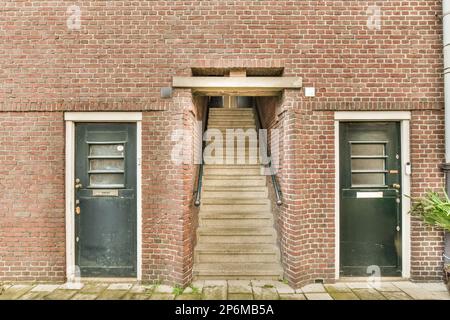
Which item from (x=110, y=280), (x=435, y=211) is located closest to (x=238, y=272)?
(x=110, y=280)

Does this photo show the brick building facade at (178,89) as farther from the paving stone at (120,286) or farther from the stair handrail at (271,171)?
the stair handrail at (271,171)

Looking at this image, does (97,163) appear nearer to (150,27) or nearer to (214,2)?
(150,27)

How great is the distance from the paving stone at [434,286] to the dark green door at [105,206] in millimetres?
4454

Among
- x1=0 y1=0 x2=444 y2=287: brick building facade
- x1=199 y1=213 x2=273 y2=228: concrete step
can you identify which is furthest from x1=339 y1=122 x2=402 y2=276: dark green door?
x1=199 y1=213 x2=273 y2=228: concrete step

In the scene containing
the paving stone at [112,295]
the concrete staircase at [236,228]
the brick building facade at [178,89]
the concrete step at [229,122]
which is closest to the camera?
the paving stone at [112,295]

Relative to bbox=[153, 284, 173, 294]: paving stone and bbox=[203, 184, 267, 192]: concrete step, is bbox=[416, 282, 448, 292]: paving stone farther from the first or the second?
bbox=[153, 284, 173, 294]: paving stone

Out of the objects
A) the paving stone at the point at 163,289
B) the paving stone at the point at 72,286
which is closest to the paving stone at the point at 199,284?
the paving stone at the point at 163,289

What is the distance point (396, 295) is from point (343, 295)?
29.3 inches

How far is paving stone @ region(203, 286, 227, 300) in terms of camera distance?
4.19 metres

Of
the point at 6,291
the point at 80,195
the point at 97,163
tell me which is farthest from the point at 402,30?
the point at 6,291

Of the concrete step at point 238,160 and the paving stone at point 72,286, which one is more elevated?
the concrete step at point 238,160

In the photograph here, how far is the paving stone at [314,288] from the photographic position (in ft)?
14.3

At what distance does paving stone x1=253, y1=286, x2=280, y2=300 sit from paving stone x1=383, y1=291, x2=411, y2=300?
156 cm
